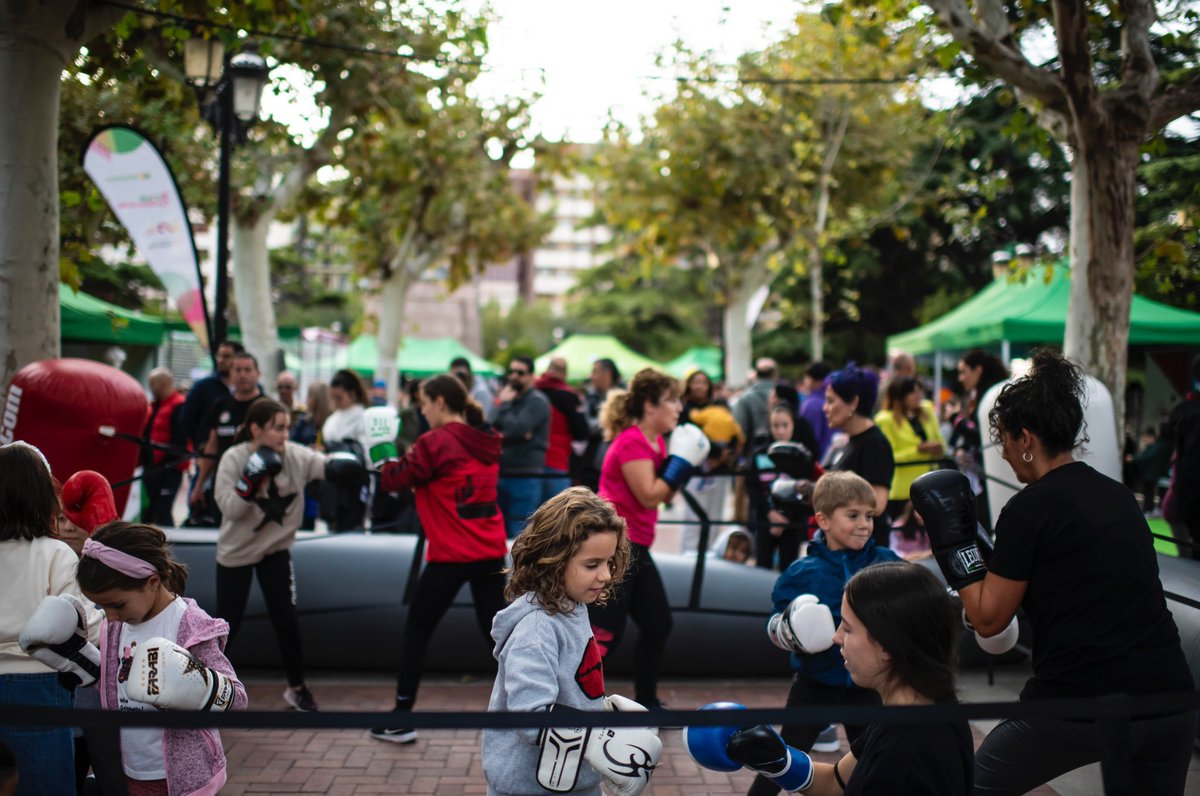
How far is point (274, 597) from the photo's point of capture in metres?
5.41

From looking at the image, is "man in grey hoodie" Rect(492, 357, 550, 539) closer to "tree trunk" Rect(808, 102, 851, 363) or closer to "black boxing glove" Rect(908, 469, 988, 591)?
"black boxing glove" Rect(908, 469, 988, 591)

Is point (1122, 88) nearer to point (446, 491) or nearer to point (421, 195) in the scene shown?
point (446, 491)

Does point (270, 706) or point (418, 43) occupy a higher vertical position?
point (418, 43)

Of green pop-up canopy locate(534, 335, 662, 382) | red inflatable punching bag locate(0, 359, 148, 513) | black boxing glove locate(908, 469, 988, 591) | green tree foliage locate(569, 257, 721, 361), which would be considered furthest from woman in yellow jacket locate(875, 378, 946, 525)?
green tree foliage locate(569, 257, 721, 361)

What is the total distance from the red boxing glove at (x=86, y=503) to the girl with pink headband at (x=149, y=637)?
3.31 feet

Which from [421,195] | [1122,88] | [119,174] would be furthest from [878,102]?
[119,174]

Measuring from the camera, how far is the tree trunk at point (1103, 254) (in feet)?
23.9

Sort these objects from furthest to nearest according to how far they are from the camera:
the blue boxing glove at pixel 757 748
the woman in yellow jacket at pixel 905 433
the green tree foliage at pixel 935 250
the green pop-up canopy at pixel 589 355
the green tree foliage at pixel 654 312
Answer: the green tree foliage at pixel 654 312, the green pop-up canopy at pixel 589 355, the green tree foliage at pixel 935 250, the woman in yellow jacket at pixel 905 433, the blue boxing glove at pixel 757 748

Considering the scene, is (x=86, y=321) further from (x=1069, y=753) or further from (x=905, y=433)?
(x=1069, y=753)

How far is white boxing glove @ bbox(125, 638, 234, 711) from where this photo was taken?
264cm

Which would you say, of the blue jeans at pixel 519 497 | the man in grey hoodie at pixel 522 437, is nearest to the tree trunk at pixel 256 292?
the man in grey hoodie at pixel 522 437

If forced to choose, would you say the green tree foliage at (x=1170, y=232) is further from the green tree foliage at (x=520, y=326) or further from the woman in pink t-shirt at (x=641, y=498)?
the green tree foliage at (x=520, y=326)

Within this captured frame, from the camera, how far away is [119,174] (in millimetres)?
8406

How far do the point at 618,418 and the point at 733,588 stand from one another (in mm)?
1733
